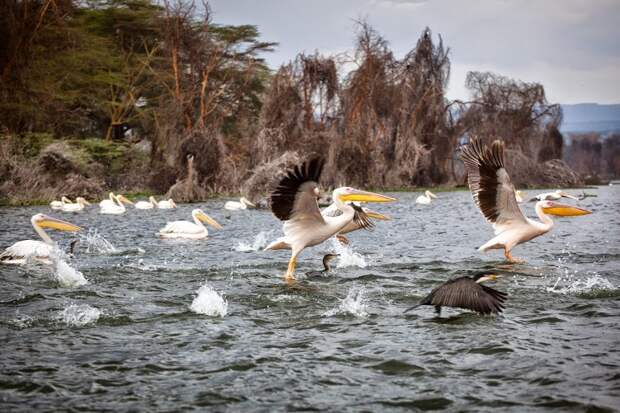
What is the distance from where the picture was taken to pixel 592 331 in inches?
217

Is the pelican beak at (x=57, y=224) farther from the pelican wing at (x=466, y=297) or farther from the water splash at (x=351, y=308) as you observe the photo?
the pelican wing at (x=466, y=297)

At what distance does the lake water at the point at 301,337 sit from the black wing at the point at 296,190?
0.88m

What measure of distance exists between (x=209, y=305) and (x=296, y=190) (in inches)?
61.1

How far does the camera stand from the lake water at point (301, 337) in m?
4.11

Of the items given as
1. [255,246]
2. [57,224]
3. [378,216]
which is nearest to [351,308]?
[378,216]

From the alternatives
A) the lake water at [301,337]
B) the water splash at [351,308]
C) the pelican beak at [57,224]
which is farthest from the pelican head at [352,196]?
the pelican beak at [57,224]

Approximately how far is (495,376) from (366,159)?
24.9m

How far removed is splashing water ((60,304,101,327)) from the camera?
18.8 ft

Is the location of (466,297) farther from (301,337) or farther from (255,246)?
(255,246)

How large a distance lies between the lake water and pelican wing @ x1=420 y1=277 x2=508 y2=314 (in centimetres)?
16

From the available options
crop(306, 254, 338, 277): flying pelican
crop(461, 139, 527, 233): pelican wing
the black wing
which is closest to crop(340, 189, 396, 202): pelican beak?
crop(306, 254, 338, 277): flying pelican

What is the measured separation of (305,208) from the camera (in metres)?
7.38

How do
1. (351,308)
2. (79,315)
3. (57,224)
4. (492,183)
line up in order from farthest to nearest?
(57,224)
(492,183)
(351,308)
(79,315)

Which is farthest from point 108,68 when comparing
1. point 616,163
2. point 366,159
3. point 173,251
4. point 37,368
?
point 616,163
